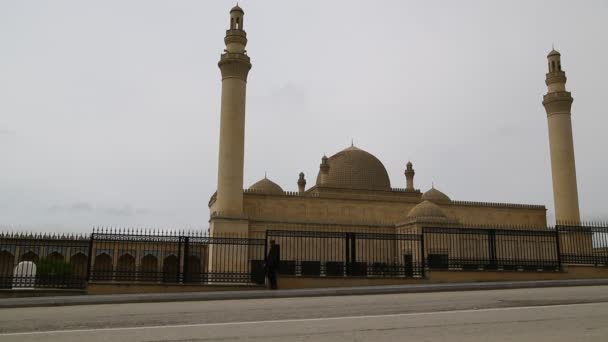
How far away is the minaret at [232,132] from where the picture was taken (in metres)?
26.4

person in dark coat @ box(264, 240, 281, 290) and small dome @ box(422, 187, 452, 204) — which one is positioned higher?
small dome @ box(422, 187, 452, 204)

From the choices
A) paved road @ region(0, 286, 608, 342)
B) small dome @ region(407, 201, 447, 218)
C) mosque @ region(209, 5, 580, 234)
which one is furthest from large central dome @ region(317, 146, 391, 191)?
paved road @ region(0, 286, 608, 342)

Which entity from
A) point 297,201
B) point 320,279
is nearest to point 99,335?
Result: point 320,279

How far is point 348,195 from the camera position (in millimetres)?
37500

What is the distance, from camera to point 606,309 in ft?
28.4

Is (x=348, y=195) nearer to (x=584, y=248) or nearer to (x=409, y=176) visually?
(x=409, y=176)

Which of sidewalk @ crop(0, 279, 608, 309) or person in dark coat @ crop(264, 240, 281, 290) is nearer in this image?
Result: sidewalk @ crop(0, 279, 608, 309)

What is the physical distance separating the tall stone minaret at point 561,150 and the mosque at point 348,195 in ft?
0.16

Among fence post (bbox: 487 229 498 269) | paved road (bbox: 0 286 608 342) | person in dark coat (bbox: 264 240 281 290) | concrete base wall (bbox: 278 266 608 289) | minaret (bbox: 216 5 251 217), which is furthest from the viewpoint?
minaret (bbox: 216 5 251 217)

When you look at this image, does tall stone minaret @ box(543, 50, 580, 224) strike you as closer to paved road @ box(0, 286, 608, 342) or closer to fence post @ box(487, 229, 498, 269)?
fence post @ box(487, 229, 498, 269)

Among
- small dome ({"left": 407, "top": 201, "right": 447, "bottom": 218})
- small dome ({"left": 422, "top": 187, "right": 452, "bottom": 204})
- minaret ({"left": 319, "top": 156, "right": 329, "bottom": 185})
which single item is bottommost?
small dome ({"left": 407, "top": 201, "right": 447, "bottom": 218})

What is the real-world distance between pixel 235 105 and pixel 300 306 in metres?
17.9

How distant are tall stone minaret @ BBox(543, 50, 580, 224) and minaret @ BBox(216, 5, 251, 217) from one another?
16866 millimetres

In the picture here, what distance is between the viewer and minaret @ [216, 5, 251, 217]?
26359mm
